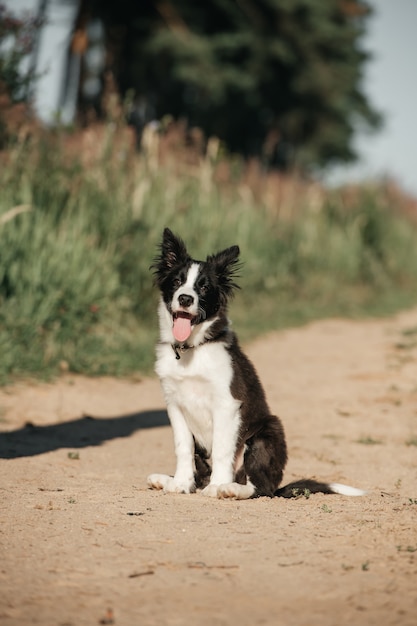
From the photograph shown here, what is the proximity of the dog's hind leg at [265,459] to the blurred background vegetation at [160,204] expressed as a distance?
3.61m

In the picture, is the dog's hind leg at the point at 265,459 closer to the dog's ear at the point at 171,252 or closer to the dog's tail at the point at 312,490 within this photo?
the dog's tail at the point at 312,490

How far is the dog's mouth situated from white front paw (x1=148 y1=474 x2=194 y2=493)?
0.80 meters

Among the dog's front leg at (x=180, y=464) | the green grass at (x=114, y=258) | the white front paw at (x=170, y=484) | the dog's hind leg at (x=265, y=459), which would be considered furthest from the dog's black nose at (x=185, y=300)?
the green grass at (x=114, y=258)

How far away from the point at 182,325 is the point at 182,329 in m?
0.03

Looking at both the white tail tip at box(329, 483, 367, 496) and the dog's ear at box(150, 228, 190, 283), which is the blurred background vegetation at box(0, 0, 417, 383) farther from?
the white tail tip at box(329, 483, 367, 496)

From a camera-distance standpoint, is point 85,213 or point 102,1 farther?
point 102,1

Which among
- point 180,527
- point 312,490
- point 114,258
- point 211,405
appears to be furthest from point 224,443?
point 114,258

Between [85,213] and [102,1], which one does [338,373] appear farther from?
[102,1]

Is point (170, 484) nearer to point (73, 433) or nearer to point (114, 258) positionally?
point (73, 433)

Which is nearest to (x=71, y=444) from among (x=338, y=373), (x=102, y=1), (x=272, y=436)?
(x=272, y=436)

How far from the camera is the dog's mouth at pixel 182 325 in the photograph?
5266 millimetres

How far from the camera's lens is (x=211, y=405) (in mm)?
5195

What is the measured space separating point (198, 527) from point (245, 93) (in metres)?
27.0

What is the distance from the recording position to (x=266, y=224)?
603 inches
